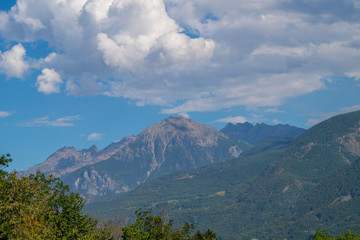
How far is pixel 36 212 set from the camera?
79.4 meters

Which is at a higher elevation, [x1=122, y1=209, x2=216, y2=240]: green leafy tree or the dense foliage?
the dense foliage

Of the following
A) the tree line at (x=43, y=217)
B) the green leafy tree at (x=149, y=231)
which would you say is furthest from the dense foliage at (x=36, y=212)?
the green leafy tree at (x=149, y=231)

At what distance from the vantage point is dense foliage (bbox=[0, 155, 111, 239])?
7426 cm

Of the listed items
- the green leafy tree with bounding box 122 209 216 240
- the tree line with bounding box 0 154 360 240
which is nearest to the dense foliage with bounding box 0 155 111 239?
the tree line with bounding box 0 154 360 240

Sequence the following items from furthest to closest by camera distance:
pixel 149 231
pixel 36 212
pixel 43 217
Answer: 1. pixel 149 231
2. pixel 43 217
3. pixel 36 212

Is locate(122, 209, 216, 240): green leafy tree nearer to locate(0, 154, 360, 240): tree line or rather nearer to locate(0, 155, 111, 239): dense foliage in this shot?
locate(0, 154, 360, 240): tree line

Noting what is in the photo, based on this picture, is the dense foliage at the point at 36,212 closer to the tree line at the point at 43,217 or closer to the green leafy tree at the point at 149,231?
the tree line at the point at 43,217

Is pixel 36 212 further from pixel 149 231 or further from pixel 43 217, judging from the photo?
pixel 149 231

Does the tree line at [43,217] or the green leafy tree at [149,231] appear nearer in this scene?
the tree line at [43,217]

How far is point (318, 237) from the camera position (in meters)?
A: 104

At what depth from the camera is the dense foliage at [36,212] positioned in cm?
7426

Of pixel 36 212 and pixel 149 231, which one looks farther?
pixel 149 231

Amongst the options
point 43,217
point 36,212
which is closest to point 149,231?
point 43,217

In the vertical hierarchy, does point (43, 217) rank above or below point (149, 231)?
above
